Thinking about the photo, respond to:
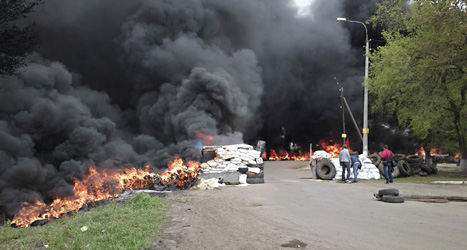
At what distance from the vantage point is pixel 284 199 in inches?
392

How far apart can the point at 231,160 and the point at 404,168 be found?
9.98m

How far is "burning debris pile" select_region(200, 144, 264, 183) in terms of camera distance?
15.1m

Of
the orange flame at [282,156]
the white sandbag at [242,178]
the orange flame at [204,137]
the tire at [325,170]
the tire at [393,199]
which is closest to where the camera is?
the tire at [393,199]

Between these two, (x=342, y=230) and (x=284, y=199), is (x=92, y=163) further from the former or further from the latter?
(x=342, y=230)

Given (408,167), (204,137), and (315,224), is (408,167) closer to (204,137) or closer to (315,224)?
(204,137)

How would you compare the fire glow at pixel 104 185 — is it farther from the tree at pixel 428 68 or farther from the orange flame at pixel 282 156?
the orange flame at pixel 282 156

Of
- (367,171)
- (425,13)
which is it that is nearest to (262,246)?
(367,171)

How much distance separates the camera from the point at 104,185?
19359mm

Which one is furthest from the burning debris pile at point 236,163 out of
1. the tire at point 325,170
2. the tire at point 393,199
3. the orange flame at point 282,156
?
the orange flame at point 282,156

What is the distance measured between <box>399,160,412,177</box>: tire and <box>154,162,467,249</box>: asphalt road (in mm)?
8873

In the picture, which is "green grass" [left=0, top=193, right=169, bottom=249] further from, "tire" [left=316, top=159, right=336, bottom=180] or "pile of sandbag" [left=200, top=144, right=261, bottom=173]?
"tire" [left=316, top=159, right=336, bottom=180]

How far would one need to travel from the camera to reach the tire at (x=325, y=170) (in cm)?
1645

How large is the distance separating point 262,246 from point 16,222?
65.1 ft

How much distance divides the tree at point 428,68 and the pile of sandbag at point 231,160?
397 inches
